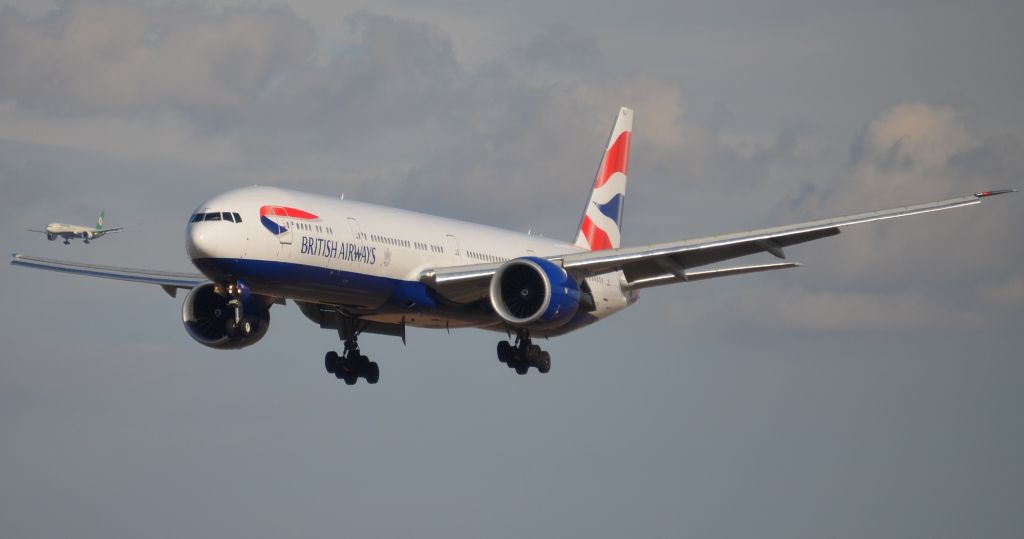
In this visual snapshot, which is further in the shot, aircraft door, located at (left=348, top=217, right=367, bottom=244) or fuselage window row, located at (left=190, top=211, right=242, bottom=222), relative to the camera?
aircraft door, located at (left=348, top=217, right=367, bottom=244)

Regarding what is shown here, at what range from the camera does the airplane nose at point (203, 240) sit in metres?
42.2

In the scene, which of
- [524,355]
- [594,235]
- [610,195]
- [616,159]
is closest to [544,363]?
[524,355]

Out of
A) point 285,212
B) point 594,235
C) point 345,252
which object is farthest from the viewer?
point 594,235

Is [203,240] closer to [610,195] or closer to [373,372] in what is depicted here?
[373,372]

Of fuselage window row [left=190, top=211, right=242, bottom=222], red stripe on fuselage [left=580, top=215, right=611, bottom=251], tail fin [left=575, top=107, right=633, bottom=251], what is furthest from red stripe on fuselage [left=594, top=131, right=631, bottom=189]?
fuselage window row [left=190, top=211, right=242, bottom=222]

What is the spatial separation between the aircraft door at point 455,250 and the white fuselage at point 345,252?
46 millimetres

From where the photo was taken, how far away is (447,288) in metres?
48.7

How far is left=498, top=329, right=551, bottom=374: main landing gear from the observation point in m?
53.3

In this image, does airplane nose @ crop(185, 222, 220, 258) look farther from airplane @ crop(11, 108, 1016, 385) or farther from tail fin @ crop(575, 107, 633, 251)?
tail fin @ crop(575, 107, 633, 251)

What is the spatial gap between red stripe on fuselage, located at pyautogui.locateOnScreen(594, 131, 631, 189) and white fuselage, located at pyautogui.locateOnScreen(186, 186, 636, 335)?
11.3 m

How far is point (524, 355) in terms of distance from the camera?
53.4 meters

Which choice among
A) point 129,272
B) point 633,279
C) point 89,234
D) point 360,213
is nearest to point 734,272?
point 633,279

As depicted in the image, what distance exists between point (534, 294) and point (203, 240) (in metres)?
11.2

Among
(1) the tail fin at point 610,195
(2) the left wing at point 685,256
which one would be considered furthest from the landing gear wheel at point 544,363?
(1) the tail fin at point 610,195
